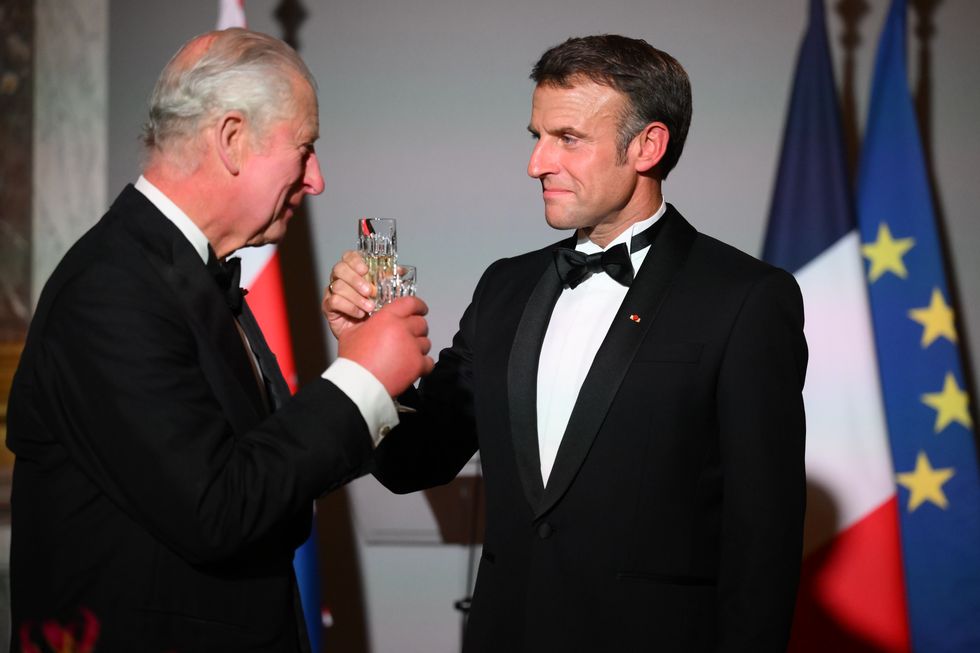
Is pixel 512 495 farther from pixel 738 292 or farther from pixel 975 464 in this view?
pixel 975 464

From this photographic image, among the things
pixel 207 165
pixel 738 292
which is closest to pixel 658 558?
pixel 738 292

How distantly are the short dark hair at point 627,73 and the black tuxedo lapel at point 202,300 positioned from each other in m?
1.01

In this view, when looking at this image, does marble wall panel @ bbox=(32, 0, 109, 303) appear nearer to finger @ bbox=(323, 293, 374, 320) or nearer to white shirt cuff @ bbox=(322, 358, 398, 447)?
finger @ bbox=(323, 293, 374, 320)

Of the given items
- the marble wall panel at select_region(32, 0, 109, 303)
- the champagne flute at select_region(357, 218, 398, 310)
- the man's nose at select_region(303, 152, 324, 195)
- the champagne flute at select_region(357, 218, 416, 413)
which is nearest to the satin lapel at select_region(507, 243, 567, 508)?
the champagne flute at select_region(357, 218, 416, 413)

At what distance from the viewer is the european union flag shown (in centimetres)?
362

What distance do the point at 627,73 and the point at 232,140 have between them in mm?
978

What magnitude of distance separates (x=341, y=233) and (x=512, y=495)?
7.47 feet

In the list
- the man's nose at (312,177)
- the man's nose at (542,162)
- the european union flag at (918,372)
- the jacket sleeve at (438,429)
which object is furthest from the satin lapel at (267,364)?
the european union flag at (918,372)

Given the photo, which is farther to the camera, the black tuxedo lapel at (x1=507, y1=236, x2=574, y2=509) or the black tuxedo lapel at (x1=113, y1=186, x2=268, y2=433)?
the black tuxedo lapel at (x1=507, y1=236, x2=574, y2=509)

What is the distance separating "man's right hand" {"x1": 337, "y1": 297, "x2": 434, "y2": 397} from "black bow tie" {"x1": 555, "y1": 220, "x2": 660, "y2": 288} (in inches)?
25.9

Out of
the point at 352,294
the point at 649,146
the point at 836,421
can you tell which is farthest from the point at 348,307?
the point at 836,421

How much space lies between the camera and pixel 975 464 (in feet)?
11.9

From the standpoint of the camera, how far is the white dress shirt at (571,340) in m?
2.17

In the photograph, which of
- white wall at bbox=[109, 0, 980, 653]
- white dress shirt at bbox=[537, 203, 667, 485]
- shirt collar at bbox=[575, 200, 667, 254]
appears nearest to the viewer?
white dress shirt at bbox=[537, 203, 667, 485]
